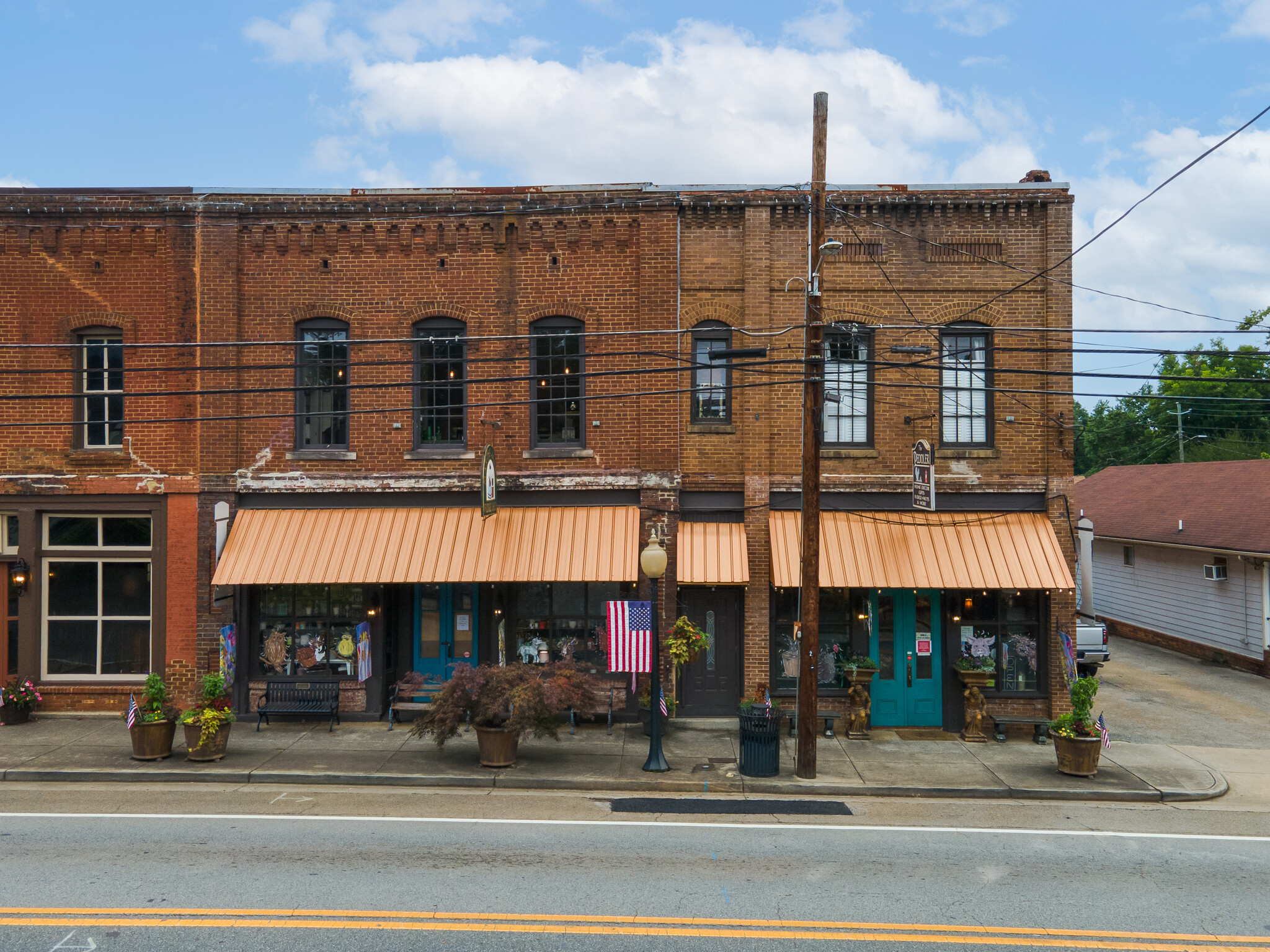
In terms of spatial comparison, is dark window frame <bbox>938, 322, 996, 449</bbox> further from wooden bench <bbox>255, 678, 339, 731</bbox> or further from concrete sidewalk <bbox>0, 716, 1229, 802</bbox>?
wooden bench <bbox>255, 678, 339, 731</bbox>

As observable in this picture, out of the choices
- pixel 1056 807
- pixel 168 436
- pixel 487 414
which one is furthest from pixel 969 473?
pixel 168 436

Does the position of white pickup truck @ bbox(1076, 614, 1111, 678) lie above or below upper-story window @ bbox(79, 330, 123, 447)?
below

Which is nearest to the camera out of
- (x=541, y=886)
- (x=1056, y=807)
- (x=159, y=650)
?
(x=541, y=886)

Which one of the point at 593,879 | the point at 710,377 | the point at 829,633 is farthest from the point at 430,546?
the point at 593,879

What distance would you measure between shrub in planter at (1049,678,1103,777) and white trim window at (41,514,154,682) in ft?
50.2

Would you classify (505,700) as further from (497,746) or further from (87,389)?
(87,389)

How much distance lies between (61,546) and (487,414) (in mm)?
8154

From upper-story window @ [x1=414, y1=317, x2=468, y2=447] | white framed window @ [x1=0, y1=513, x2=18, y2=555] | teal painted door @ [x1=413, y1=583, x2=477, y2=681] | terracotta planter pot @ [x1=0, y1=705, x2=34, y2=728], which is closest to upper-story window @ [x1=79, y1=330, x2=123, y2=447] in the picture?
white framed window @ [x1=0, y1=513, x2=18, y2=555]

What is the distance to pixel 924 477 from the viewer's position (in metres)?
14.2

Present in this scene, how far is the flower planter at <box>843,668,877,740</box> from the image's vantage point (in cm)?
1476

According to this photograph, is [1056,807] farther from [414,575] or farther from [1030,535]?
[414,575]

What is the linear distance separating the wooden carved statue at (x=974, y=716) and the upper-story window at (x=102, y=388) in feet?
51.0

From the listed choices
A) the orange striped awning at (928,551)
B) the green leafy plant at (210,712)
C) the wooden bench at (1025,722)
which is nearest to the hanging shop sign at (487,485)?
the green leafy plant at (210,712)

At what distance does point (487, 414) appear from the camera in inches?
619
